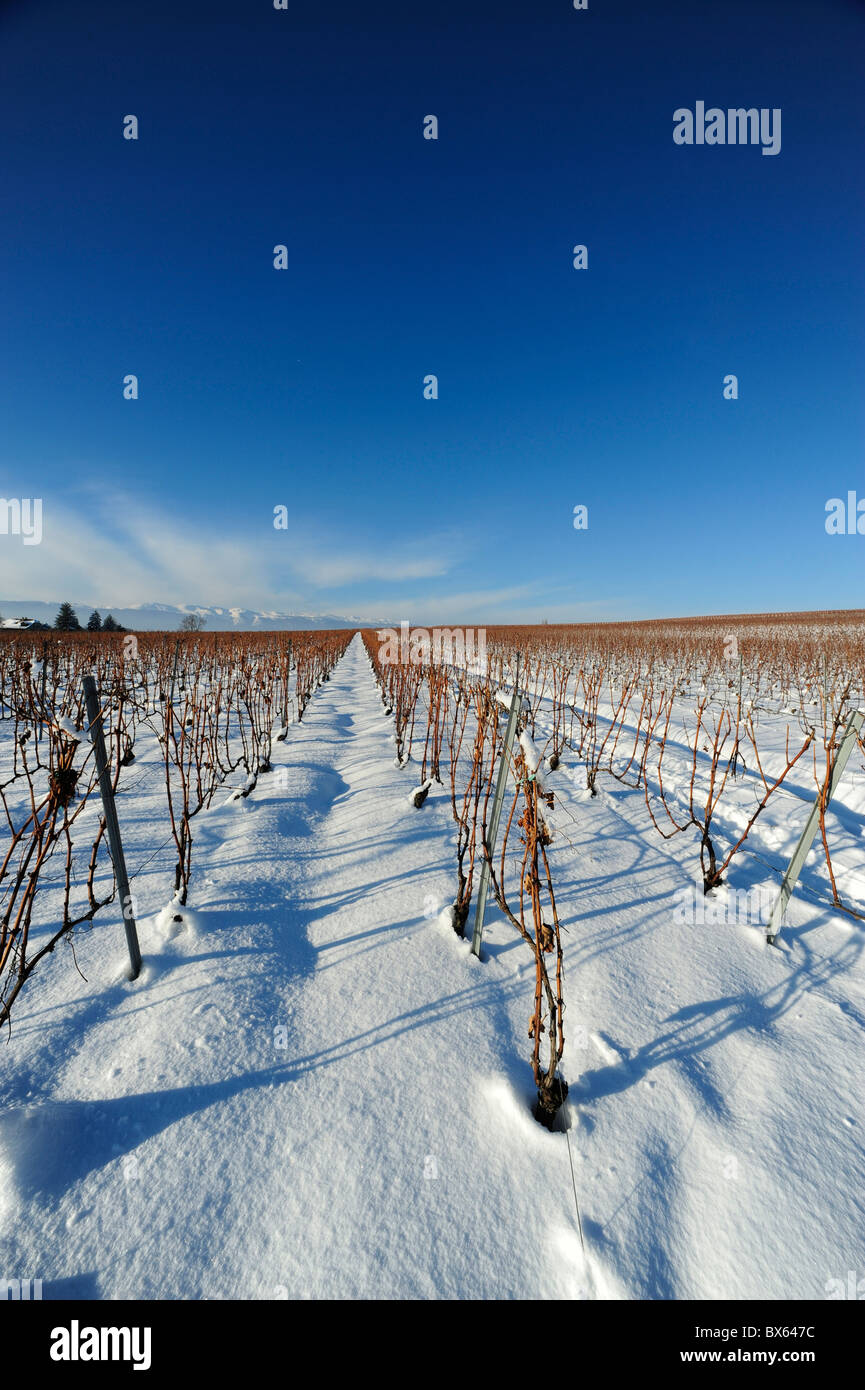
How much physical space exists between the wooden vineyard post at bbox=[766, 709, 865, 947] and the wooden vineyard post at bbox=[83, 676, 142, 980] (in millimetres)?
3032

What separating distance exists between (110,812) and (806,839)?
3243 mm

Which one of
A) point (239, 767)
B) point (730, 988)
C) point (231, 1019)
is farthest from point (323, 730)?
point (730, 988)

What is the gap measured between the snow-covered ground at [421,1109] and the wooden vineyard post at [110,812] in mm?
180

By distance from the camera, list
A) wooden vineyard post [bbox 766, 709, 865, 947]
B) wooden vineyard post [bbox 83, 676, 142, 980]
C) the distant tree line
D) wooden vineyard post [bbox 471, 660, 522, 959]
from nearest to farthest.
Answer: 1. wooden vineyard post [bbox 83, 676, 142, 980]
2. wooden vineyard post [bbox 471, 660, 522, 959]
3. wooden vineyard post [bbox 766, 709, 865, 947]
4. the distant tree line

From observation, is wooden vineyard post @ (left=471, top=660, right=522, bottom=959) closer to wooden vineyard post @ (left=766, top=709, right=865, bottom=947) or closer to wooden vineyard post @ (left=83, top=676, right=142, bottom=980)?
wooden vineyard post @ (left=766, top=709, right=865, bottom=947)

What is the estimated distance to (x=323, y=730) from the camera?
276 inches

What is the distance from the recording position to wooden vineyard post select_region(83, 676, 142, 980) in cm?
170

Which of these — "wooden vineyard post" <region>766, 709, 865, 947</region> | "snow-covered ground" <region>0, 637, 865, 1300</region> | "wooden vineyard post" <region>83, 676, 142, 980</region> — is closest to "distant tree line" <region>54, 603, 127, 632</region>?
"wooden vineyard post" <region>83, 676, 142, 980</region>

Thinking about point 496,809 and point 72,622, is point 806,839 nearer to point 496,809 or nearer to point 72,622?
point 496,809

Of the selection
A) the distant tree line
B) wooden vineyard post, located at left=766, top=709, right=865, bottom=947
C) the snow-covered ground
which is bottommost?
the snow-covered ground

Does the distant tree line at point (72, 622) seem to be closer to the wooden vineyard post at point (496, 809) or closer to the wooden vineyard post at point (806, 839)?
the wooden vineyard post at point (496, 809)

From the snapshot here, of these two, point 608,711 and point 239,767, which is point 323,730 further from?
point 608,711

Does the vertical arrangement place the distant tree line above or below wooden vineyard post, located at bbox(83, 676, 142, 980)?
above

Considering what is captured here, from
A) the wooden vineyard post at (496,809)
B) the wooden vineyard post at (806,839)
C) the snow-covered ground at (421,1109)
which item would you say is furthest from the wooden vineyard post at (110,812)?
the wooden vineyard post at (806,839)
